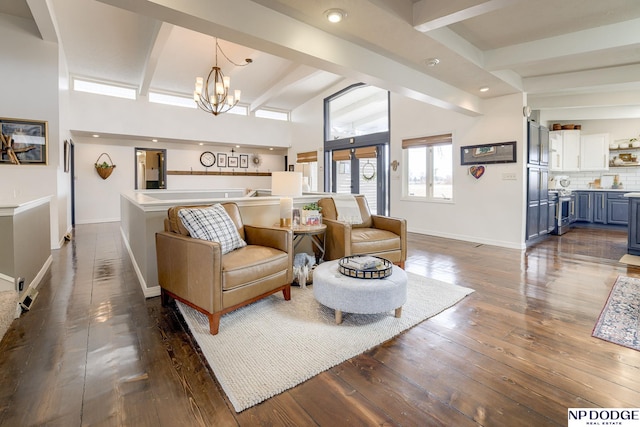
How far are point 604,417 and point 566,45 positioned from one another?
3.85m

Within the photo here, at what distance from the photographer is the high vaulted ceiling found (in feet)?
8.31

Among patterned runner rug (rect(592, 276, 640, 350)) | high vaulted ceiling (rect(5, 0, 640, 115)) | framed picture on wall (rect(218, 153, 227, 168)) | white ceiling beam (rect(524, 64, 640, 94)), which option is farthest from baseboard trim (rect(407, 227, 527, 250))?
framed picture on wall (rect(218, 153, 227, 168))

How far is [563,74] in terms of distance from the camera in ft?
15.1

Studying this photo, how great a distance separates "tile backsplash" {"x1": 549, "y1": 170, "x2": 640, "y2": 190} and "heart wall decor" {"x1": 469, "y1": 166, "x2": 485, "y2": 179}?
3.73m

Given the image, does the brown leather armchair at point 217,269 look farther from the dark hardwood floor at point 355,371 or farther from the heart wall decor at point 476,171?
the heart wall decor at point 476,171

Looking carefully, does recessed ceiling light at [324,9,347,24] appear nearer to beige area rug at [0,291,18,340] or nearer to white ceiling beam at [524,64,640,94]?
beige area rug at [0,291,18,340]

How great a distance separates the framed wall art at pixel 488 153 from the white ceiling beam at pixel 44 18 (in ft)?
20.4

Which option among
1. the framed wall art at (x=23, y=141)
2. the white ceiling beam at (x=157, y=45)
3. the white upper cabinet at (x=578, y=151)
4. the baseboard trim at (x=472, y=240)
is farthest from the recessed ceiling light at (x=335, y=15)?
the white upper cabinet at (x=578, y=151)


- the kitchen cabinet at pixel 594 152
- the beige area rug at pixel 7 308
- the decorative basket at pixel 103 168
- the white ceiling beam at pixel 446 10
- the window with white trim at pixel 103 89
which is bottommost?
the beige area rug at pixel 7 308

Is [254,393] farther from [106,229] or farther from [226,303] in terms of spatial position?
[106,229]

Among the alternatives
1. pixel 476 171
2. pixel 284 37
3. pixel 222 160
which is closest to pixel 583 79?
pixel 476 171

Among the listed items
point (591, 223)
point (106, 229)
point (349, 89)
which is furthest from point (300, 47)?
point (591, 223)

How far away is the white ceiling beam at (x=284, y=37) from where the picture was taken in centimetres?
221

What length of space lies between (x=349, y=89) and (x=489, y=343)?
22.5 feet
